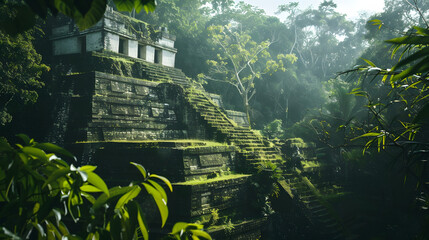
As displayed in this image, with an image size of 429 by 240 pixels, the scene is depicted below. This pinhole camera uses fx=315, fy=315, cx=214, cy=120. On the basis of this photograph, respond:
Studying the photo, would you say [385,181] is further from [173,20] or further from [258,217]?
[173,20]

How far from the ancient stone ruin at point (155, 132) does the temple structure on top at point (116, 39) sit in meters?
0.04

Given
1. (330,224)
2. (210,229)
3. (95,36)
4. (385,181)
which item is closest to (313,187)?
(330,224)

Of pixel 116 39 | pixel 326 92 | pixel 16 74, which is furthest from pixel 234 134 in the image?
pixel 326 92

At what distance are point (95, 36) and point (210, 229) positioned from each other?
925 cm

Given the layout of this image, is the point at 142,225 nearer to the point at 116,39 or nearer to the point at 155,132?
the point at 155,132

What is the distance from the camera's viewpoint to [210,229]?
7.09 metres

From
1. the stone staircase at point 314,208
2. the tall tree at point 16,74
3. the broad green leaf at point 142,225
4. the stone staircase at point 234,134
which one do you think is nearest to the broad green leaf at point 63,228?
the broad green leaf at point 142,225

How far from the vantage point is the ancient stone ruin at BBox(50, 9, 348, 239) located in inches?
302

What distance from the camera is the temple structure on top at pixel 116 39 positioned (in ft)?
41.2

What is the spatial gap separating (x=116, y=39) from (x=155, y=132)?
5.23 meters

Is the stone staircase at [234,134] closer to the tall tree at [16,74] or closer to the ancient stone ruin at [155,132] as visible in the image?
the ancient stone ruin at [155,132]

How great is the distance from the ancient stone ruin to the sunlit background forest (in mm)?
831

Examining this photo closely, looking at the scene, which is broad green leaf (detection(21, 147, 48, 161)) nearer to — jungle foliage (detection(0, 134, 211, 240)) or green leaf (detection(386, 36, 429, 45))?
jungle foliage (detection(0, 134, 211, 240))

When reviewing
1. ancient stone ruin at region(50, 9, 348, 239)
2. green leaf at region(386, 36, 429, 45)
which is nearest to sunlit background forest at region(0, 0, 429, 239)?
green leaf at region(386, 36, 429, 45)
